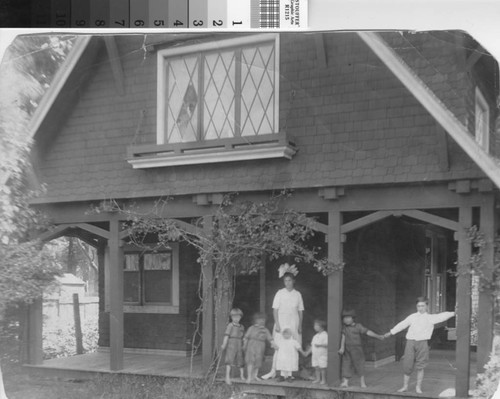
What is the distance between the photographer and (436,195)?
2.57m

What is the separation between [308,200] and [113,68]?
132 cm

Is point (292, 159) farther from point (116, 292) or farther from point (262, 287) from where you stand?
point (116, 292)

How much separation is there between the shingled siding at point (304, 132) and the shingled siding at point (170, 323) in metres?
0.45

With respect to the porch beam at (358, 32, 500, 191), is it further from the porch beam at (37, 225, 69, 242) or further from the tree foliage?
the porch beam at (37, 225, 69, 242)

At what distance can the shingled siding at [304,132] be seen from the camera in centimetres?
259

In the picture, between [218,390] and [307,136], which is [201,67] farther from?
[218,390]

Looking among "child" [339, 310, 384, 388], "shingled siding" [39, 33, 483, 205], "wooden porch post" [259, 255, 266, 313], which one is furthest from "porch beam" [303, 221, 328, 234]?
"child" [339, 310, 384, 388]

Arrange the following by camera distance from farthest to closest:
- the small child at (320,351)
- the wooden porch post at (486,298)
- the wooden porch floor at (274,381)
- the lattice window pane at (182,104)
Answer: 1. the lattice window pane at (182,104)
2. the small child at (320,351)
3. the wooden porch floor at (274,381)
4. the wooden porch post at (486,298)

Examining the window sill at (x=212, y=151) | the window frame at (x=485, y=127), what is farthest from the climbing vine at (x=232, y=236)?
the window frame at (x=485, y=127)

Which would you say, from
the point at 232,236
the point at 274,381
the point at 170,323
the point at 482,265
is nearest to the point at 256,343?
the point at 274,381

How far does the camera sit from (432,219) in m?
2.59

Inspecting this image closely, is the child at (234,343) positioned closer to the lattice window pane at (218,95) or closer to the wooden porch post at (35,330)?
the lattice window pane at (218,95)

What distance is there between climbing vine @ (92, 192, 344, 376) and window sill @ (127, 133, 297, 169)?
8.8 inches

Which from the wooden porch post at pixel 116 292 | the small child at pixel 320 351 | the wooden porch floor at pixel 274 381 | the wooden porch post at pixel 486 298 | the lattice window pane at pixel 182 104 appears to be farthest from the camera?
the wooden porch post at pixel 116 292
